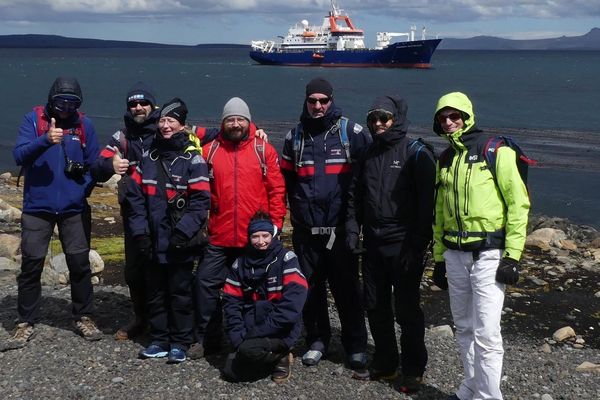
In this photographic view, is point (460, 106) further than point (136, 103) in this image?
No

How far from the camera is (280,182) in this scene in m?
6.31

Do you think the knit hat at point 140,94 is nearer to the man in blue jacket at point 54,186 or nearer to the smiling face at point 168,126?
the smiling face at point 168,126

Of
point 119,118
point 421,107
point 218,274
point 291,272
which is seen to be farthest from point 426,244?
point 421,107

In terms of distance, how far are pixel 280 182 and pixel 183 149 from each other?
0.88 m

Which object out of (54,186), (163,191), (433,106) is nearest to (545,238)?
(163,191)

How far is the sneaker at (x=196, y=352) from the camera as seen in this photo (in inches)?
255

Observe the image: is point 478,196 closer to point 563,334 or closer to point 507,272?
point 507,272

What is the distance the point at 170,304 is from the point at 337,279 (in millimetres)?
1501

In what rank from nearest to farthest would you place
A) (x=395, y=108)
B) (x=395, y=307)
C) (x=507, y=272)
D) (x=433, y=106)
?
(x=507, y=272) < (x=395, y=108) < (x=395, y=307) < (x=433, y=106)

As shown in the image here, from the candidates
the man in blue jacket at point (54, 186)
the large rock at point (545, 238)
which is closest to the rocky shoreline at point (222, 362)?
the man in blue jacket at point (54, 186)

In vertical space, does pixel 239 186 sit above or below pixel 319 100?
below

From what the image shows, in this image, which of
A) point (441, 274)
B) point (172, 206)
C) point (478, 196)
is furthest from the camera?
point (172, 206)

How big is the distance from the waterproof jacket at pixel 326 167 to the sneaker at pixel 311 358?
47.0 inches

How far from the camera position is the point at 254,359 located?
5965mm
